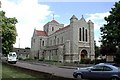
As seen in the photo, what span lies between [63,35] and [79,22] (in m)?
9.54

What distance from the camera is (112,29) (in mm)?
48031

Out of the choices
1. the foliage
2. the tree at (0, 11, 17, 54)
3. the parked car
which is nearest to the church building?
the foliage

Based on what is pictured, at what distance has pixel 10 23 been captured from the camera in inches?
1940

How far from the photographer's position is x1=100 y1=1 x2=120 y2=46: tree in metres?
46.8

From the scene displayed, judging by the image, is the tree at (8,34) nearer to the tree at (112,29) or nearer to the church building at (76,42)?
the tree at (112,29)

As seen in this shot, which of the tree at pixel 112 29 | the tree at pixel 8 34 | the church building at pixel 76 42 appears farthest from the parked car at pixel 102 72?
the church building at pixel 76 42

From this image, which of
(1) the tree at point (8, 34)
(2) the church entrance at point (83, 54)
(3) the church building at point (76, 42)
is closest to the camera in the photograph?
(1) the tree at point (8, 34)

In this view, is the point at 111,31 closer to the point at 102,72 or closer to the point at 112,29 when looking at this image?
the point at 112,29

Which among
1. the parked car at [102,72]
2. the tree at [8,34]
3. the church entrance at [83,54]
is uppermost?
the tree at [8,34]

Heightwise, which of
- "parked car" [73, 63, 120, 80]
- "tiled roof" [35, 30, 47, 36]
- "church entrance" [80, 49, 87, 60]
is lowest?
"parked car" [73, 63, 120, 80]

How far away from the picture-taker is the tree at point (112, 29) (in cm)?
4679

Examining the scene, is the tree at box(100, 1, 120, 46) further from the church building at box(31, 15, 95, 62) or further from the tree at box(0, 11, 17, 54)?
the church building at box(31, 15, 95, 62)

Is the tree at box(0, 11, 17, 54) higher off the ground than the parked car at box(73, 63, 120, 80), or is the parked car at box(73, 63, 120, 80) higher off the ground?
the tree at box(0, 11, 17, 54)

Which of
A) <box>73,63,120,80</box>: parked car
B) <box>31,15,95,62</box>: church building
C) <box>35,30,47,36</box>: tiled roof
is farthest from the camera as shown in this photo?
<box>35,30,47,36</box>: tiled roof
